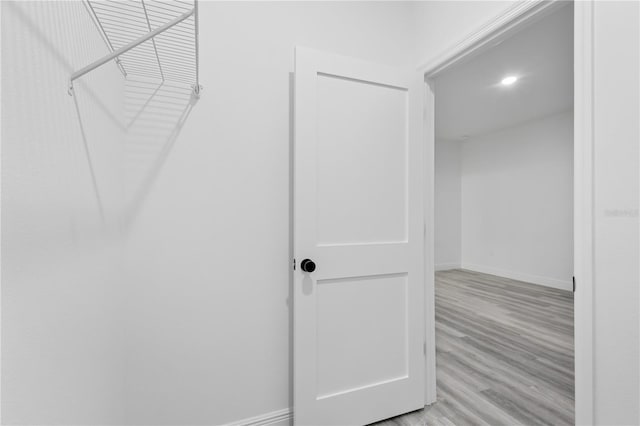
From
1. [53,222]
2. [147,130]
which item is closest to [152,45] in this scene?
[147,130]

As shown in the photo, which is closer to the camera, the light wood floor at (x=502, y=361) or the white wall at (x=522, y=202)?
the light wood floor at (x=502, y=361)

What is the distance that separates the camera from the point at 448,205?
629cm

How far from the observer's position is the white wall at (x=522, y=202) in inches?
182

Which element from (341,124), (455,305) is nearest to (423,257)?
(341,124)

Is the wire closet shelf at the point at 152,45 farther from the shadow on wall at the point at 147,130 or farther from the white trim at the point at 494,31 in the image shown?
the white trim at the point at 494,31

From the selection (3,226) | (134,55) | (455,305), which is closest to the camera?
(3,226)

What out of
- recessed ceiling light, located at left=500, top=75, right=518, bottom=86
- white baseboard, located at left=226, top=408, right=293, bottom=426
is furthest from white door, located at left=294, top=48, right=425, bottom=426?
recessed ceiling light, located at left=500, top=75, right=518, bottom=86

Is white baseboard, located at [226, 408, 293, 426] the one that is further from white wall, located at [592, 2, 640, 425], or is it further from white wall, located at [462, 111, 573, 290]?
white wall, located at [462, 111, 573, 290]

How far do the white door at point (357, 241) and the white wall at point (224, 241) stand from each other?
15 centimetres

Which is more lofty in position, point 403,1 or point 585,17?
point 403,1

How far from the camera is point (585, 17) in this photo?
1.05 meters

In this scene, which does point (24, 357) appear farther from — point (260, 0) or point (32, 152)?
point (260, 0)

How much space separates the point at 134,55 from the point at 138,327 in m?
1.19

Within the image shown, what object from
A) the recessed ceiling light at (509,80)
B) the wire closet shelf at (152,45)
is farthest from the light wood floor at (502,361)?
the recessed ceiling light at (509,80)
